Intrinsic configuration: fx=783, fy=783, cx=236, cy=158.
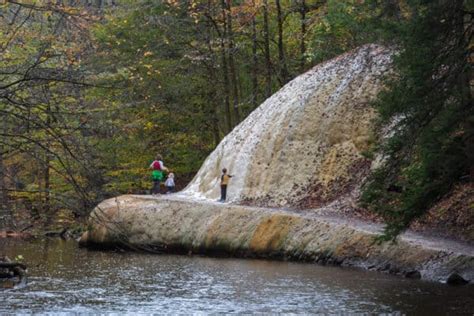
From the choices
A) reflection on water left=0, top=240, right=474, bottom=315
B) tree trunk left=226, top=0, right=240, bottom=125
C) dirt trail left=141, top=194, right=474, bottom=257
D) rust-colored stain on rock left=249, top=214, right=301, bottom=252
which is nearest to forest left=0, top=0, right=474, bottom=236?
tree trunk left=226, top=0, right=240, bottom=125

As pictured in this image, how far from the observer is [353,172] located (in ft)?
84.6

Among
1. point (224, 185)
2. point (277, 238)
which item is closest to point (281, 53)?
point (224, 185)

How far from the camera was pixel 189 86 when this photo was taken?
3797 centimetres

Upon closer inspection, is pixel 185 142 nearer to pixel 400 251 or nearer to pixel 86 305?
pixel 400 251

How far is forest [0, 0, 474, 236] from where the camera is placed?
8.25 metres

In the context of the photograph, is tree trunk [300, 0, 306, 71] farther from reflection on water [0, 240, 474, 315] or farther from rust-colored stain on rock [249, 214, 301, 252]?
reflection on water [0, 240, 474, 315]

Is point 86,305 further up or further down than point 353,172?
further down

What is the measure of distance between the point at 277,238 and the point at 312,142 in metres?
5.77

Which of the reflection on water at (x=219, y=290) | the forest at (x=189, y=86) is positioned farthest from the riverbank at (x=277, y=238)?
the forest at (x=189, y=86)

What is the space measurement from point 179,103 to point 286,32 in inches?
257

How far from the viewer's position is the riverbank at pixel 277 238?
686 inches

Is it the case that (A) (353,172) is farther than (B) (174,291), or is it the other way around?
(A) (353,172)

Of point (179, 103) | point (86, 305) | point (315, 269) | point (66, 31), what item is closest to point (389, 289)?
point (315, 269)

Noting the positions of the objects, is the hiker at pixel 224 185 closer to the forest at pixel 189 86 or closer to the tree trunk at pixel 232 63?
the forest at pixel 189 86
